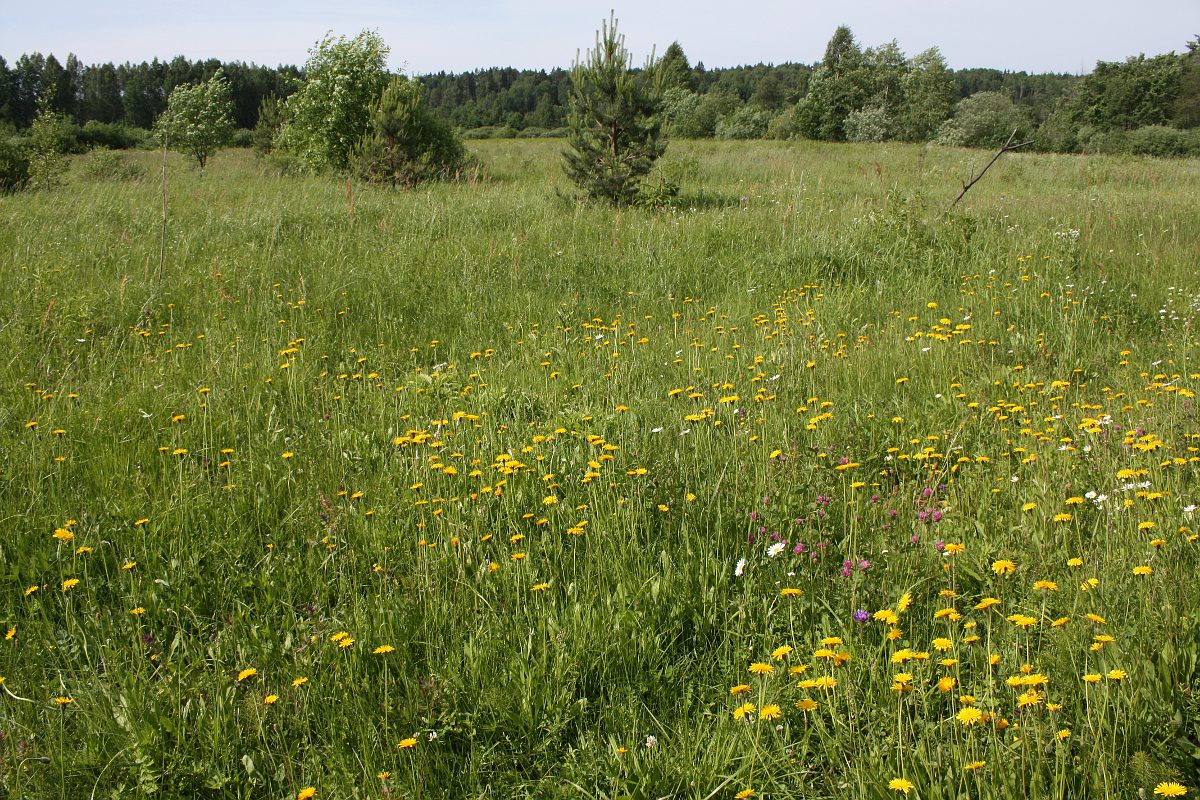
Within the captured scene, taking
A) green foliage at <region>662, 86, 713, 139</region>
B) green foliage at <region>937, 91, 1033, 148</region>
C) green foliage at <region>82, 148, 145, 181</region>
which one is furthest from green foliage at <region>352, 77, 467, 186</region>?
green foliage at <region>662, 86, 713, 139</region>

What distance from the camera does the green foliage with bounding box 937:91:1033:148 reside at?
41.4 m

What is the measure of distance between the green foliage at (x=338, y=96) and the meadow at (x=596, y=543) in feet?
45.6

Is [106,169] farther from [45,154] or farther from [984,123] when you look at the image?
[984,123]

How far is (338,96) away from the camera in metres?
18.3

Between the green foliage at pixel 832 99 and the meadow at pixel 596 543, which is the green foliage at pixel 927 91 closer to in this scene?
the green foliage at pixel 832 99

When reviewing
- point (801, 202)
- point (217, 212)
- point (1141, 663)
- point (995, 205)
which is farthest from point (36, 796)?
point (995, 205)

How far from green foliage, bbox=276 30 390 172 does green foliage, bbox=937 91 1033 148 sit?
87.7 feet

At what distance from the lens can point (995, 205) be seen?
369 inches

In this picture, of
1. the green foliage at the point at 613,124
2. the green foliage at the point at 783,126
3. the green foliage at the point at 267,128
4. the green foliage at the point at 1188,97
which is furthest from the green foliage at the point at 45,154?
the green foliage at the point at 1188,97

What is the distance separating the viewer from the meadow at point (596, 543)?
5.64 feet

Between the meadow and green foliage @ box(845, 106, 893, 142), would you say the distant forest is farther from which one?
the meadow

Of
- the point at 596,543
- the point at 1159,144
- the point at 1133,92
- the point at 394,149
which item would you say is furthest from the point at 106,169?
the point at 1133,92

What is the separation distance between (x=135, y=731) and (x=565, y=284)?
497 cm

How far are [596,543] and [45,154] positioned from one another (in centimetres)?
1486
